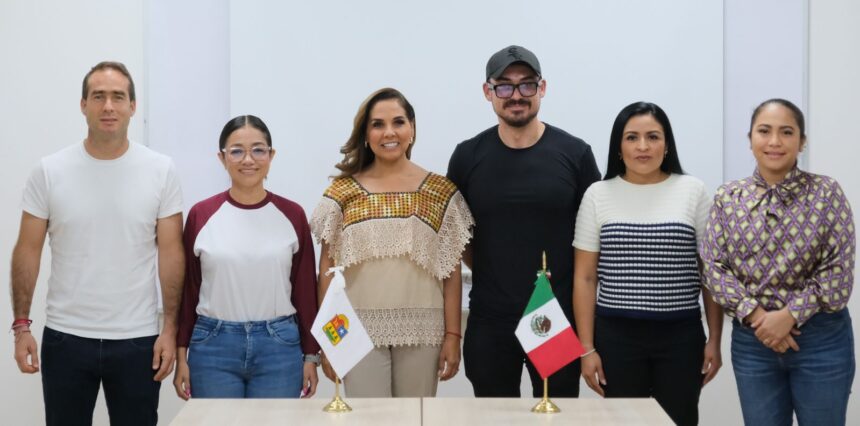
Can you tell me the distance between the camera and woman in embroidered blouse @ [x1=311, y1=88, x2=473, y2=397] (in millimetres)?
2912

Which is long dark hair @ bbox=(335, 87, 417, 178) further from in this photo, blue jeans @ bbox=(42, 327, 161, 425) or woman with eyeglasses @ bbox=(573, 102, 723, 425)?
blue jeans @ bbox=(42, 327, 161, 425)

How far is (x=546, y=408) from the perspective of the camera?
2.33 m

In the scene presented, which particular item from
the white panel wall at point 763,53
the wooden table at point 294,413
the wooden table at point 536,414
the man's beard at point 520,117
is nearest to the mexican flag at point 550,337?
the wooden table at point 536,414

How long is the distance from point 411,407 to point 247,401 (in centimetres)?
48

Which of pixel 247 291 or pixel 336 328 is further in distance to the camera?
pixel 247 291

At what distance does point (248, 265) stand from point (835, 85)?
2669 millimetres

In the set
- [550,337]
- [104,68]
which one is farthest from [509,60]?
[104,68]

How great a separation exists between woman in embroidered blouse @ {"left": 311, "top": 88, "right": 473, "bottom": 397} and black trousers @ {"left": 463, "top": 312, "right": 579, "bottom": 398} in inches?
2.7

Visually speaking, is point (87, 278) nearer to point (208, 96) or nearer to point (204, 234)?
point (204, 234)

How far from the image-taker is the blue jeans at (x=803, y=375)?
2.67 meters

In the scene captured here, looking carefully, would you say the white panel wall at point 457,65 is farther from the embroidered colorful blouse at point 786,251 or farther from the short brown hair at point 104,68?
the embroidered colorful blouse at point 786,251

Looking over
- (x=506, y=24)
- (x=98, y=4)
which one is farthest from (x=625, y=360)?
(x=98, y=4)

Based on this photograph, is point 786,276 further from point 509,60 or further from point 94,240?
point 94,240

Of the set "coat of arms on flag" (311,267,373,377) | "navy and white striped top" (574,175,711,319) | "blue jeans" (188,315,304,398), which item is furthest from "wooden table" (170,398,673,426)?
"navy and white striped top" (574,175,711,319)
